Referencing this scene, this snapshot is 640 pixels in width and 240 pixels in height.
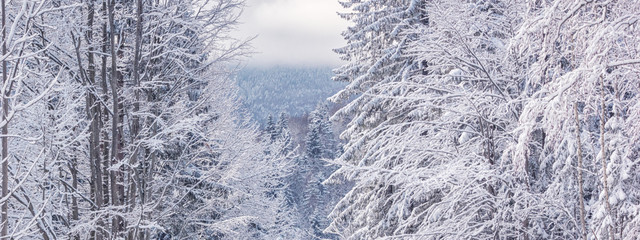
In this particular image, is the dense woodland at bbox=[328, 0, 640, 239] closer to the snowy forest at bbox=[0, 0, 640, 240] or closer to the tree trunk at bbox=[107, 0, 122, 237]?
the snowy forest at bbox=[0, 0, 640, 240]

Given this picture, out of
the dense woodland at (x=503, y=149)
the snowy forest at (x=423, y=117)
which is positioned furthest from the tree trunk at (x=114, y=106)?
the dense woodland at (x=503, y=149)

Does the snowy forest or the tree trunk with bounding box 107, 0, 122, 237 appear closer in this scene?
the snowy forest

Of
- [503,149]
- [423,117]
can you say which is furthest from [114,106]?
[423,117]

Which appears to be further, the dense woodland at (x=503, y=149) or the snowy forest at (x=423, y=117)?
the dense woodland at (x=503, y=149)

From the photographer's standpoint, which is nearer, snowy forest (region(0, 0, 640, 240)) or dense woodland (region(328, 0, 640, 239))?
snowy forest (region(0, 0, 640, 240))

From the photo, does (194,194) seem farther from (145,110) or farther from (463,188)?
(463,188)

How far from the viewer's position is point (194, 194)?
34.3 ft

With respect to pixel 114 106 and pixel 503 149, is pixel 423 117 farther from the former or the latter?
pixel 114 106

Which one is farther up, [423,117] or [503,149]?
[423,117]

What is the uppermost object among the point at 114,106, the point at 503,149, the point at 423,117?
the point at 114,106

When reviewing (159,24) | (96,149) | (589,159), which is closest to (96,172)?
(96,149)

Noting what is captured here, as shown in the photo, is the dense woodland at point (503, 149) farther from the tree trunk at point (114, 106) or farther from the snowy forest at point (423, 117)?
the tree trunk at point (114, 106)

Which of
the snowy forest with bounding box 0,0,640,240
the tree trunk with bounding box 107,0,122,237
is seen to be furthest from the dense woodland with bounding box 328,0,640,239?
the tree trunk with bounding box 107,0,122,237

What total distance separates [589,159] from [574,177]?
0.42 m
